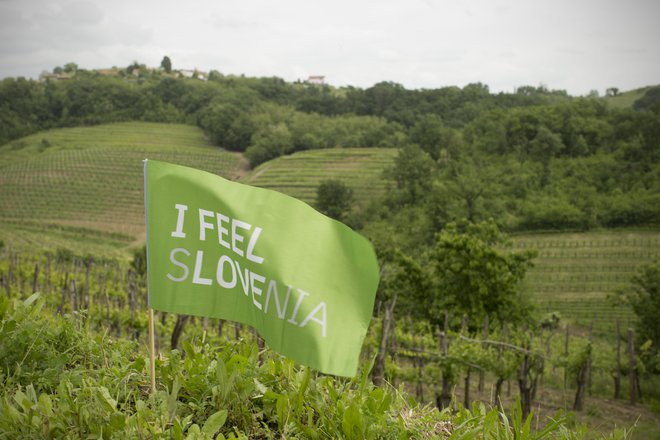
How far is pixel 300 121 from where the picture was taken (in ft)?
295

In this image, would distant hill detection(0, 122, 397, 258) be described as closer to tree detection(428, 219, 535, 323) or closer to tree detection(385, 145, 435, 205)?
tree detection(385, 145, 435, 205)

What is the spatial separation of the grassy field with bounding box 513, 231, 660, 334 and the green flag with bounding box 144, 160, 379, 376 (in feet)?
104

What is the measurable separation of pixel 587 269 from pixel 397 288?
77.5 feet

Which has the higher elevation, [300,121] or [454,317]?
[300,121]

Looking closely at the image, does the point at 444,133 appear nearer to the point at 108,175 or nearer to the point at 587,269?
the point at 587,269

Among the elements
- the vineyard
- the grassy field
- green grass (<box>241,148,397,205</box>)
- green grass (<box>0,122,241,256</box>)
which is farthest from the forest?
green grass (<box>0,122,241,256</box>)

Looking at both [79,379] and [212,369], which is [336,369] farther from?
[79,379]

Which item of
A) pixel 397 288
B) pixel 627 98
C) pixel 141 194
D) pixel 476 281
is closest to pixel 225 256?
pixel 476 281

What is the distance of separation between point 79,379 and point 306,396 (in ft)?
A: 3.65

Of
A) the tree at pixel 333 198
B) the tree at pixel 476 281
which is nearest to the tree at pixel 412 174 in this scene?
the tree at pixel 333 198

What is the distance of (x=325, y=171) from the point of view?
7200cm

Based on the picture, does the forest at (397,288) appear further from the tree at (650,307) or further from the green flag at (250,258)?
the green flag at (250,258)

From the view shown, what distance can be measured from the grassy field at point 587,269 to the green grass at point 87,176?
3544cm

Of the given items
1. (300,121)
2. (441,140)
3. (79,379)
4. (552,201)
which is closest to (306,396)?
(79,379)
